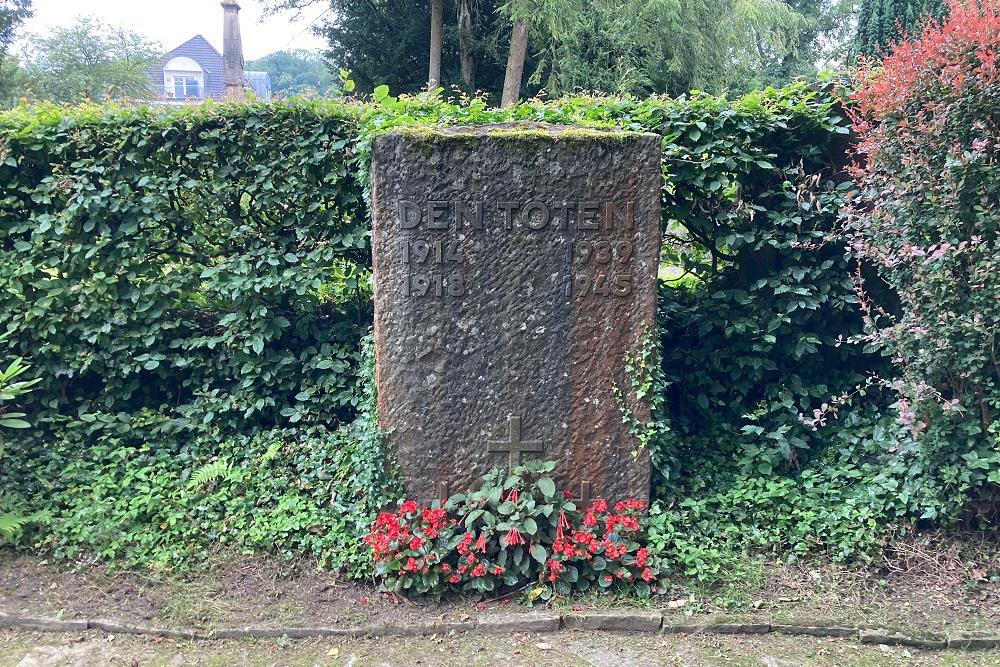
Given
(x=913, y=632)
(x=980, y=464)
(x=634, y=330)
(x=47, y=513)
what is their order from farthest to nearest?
(x=47, y=513)
(x=634, y=330)
(x=980, y=464)
(x=913, y=632)

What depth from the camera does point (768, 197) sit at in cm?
431

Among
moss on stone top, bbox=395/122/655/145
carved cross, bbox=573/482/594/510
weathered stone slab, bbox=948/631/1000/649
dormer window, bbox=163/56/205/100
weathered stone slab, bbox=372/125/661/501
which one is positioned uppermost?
dormer window, bbox=163/56/205/100

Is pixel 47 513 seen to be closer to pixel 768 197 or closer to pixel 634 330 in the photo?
pixel 634 330

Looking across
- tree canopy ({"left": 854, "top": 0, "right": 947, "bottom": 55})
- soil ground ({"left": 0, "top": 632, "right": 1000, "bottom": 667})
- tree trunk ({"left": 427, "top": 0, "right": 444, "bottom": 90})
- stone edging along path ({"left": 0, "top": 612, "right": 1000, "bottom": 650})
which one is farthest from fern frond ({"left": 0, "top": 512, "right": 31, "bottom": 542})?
tree trunk ({"left": 427, "top": 0, "right": 444, "bottom": 90})

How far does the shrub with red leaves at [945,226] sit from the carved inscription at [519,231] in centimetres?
125

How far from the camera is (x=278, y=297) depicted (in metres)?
4.54

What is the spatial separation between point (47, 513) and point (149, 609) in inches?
39.7

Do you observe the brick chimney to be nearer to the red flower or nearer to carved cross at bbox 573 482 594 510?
carved cross at bbox 573 482 594 510

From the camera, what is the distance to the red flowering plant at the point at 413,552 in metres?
3.42

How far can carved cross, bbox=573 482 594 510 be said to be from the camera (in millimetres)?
3746

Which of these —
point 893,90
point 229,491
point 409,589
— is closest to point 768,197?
point 893,90

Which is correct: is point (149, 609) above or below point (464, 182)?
below

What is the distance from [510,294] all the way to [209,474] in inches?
81.7

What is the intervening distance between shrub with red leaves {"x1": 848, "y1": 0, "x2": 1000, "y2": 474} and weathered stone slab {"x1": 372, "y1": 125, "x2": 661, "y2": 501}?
1.15m
